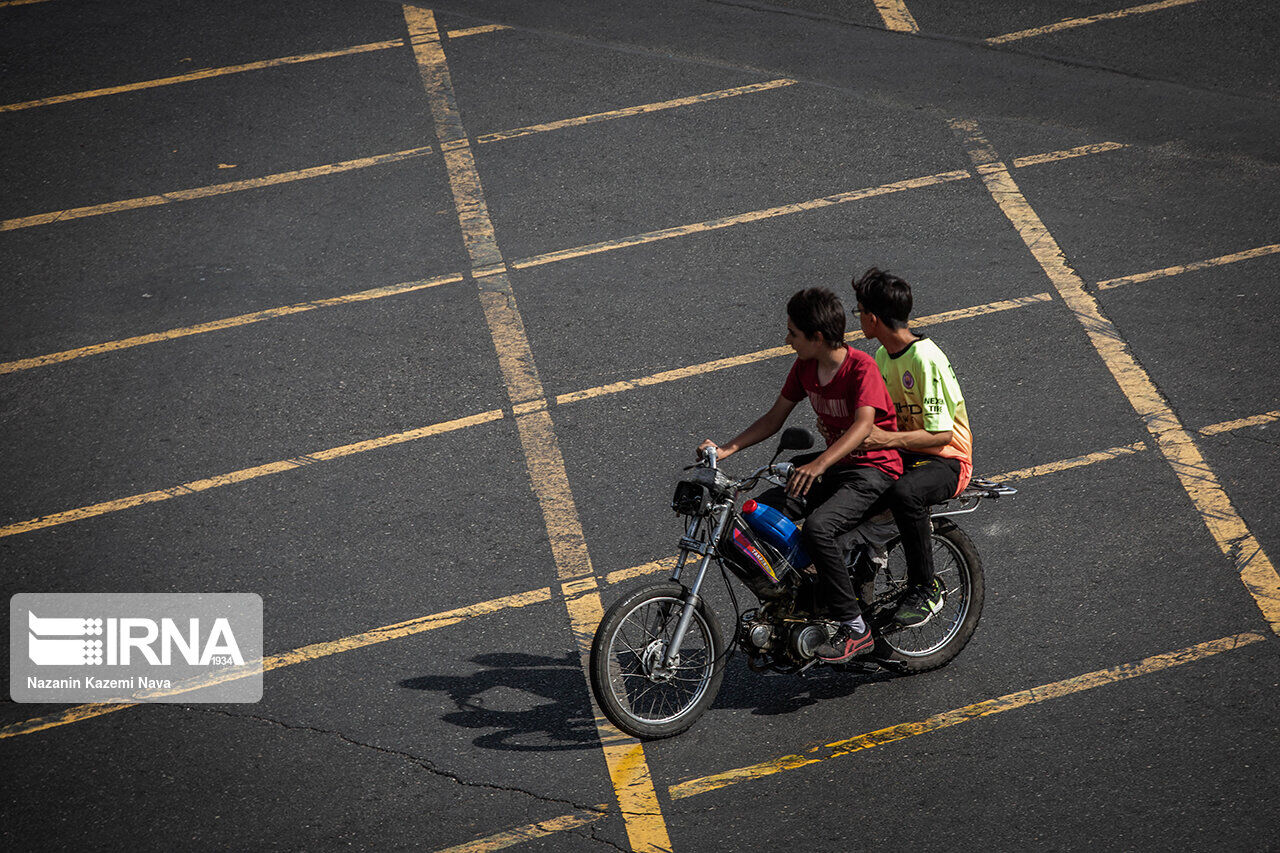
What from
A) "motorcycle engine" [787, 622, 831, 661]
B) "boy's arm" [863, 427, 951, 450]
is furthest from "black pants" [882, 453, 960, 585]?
"motorcycle engine" [787, 622, 831, 661]

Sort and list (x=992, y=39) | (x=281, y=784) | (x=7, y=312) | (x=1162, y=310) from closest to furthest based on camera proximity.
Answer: (x=281, y=784) < (x=1162, y=310) < (x=7, y=312) < (x=992, y=39)

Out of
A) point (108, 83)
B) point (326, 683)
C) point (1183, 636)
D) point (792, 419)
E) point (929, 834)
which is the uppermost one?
point (108, 83)

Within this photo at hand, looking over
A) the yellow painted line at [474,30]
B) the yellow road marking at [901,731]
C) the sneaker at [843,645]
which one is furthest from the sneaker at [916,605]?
the yellow painted line at [474,30]

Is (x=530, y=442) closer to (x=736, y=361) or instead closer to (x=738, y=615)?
(x=736, y=361)

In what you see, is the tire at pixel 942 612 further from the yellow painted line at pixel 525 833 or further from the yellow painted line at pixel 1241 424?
the yellow painted line at pixel 1241 424

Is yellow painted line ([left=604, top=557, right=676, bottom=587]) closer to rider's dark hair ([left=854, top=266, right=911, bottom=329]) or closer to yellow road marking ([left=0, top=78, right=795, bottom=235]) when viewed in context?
rider's dark hair ([left=854, top=266, right=911, bottom=329])

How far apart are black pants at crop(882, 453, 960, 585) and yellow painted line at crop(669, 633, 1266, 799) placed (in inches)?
27.2

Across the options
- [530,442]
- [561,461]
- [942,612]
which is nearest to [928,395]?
[942,612]

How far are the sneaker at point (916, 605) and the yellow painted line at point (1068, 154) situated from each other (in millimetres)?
4873

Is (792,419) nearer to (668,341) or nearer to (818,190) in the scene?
(668,341)

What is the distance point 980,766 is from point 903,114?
6295 mm

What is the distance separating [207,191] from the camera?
9.68 meters

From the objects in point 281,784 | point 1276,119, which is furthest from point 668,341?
point 1276,119

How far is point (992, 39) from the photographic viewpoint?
1098cm
